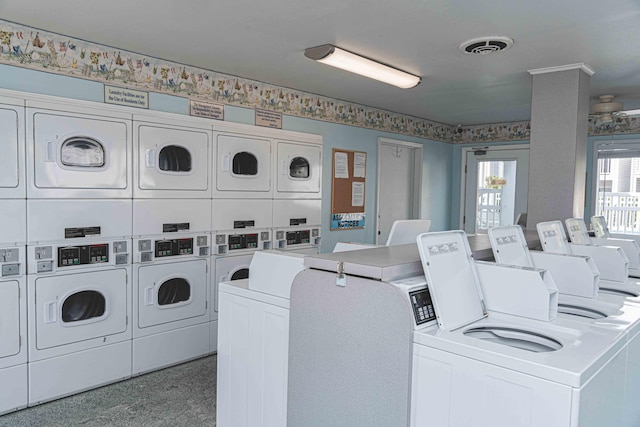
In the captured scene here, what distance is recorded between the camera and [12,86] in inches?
118

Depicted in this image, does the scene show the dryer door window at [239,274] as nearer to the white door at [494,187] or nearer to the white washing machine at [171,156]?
the white washing machine at [171,156]

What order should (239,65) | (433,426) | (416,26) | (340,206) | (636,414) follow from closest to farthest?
(433,426) → (636,414) → (416,26) → (239,65) → (340,206)

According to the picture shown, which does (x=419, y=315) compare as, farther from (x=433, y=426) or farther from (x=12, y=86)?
(x=12, y=86)

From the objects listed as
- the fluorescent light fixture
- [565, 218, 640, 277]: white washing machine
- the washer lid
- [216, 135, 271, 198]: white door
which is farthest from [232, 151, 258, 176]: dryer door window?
[565, 218, 640, 277]: white washing machine

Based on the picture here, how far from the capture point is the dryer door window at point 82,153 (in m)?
3.16

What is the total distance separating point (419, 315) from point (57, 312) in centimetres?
255

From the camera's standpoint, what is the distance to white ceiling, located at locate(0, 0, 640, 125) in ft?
8.63

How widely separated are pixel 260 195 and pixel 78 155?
5.29 feet

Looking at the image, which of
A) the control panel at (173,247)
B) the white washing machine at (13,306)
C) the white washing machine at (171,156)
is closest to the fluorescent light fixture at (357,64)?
the white washing machine at (171,156)

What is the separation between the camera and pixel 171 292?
382 centimetres

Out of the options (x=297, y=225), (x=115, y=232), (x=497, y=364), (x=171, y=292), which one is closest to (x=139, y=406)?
(x=171, y=292)

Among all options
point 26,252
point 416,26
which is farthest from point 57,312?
point 416,26

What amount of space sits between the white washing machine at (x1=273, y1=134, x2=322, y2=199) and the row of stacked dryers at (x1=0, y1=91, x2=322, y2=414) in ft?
0.14

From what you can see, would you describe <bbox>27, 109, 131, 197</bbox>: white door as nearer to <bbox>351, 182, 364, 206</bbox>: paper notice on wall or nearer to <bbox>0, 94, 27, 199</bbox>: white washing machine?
<bbox>0, 94, 27, 199</bbox>: white washing machine
